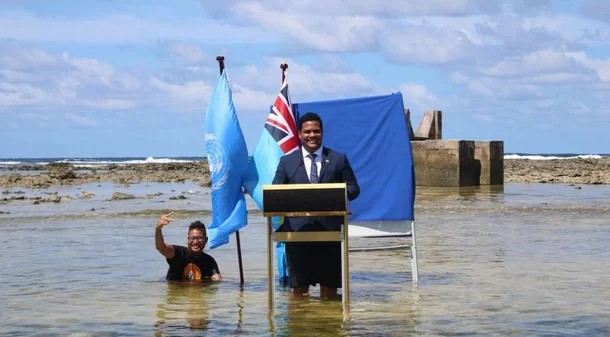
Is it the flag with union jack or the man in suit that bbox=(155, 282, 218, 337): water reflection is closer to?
the man in suit

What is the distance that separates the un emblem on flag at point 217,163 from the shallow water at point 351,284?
1177 millimetres

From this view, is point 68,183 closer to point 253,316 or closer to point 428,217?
point 428,217

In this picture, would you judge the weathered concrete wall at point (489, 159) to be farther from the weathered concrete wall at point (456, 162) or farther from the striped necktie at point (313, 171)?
the striped necktie at point (313, 171)

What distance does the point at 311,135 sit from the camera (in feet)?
30.0

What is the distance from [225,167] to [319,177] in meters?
1.26

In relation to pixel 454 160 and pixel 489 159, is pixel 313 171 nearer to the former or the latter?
pixel 454 160

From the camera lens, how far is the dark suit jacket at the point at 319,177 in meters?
9.08

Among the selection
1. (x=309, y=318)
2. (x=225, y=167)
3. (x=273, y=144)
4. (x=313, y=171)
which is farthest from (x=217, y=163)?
(x=309, y=318)

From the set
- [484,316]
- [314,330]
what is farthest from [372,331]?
[484,316]

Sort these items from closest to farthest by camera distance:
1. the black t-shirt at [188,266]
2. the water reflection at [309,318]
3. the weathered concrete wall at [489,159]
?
the water reflection at [309,318] → the black t-shirt at [188,266] → the weathered concrete wall at [489,159]

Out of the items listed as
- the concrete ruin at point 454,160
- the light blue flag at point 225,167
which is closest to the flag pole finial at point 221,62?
the light blue flag at point 225,167

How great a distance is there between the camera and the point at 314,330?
8398mm

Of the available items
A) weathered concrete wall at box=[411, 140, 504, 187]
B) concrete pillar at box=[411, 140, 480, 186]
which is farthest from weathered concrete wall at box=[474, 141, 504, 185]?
concrete pillar at box=[411, 140, 480, 186]

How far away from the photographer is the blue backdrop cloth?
10.5 metres
